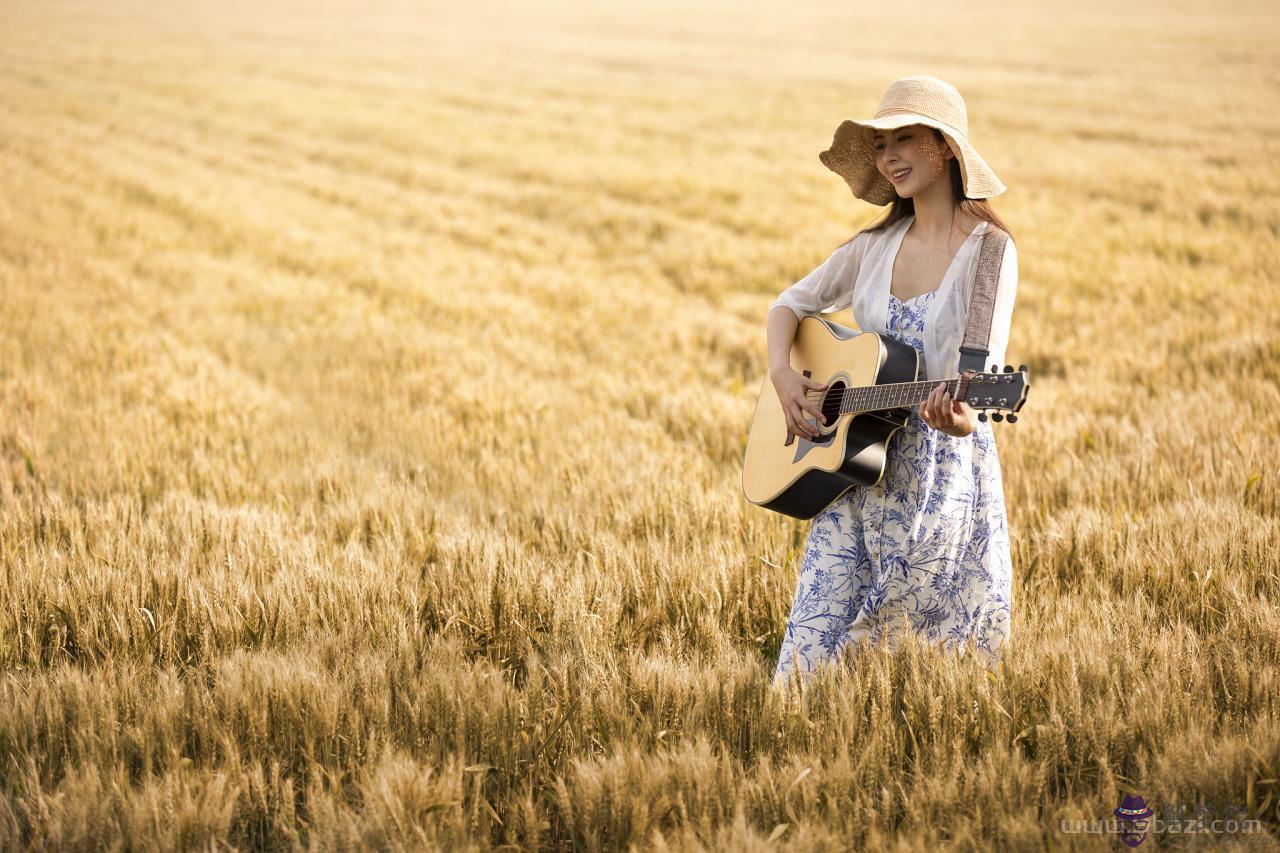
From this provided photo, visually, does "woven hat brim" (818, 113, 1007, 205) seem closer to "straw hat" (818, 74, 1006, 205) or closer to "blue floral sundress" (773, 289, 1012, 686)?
"straw hat" (818, 74, 1006, 205)

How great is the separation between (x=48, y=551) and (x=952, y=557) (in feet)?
10.0

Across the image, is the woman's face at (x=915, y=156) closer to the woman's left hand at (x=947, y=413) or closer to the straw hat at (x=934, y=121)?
the straw hat at (x=934, y=121)

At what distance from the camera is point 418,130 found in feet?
57.3

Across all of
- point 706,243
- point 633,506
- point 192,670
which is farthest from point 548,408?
point 706,243

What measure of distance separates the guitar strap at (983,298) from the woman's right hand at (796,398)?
452 mm

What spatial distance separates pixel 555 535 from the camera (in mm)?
3570

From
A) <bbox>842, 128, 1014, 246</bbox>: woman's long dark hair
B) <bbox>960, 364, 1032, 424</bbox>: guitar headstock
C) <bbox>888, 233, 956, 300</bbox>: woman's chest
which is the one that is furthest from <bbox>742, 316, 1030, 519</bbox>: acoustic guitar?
<bbox>842, 128, 1014, 246</bbox>: woman's long dark hair

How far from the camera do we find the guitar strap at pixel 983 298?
2.31 m

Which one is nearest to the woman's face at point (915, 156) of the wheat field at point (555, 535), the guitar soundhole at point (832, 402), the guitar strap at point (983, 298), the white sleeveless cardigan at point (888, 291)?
the white sleeveless cardigan at point (888, 291)

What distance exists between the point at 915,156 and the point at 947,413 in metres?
0.77

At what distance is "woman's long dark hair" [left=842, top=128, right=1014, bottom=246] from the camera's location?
97.7 inches

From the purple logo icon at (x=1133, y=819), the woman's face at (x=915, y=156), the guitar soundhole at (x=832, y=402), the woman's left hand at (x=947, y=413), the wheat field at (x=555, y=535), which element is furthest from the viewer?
the guitar soundhole at (x=832, y=402)

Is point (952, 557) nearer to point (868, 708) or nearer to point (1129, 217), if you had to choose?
point (868, 708)

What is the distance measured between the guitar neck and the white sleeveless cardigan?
134 mm
